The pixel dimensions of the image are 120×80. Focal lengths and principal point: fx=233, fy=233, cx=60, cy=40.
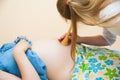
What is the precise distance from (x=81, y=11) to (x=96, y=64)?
0.25 metres

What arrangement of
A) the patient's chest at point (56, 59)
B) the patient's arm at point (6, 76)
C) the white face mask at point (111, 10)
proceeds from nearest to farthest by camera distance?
the white face mask at point (111, 10) → the patient's arm at point (6, 76) → the patient's chest at point (56, 59)

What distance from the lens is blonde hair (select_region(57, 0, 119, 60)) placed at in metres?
0.81

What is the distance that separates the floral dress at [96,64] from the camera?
958 millimetres

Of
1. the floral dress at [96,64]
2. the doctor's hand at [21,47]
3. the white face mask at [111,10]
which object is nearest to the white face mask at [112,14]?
the white face mask at [111,10]

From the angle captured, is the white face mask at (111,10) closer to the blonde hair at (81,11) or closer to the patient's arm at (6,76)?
the blonde hair at (81,11)

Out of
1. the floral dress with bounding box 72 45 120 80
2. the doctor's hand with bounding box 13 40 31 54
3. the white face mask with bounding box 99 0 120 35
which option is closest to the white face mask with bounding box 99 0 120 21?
the white face mask with bounding box 99 0 120 35

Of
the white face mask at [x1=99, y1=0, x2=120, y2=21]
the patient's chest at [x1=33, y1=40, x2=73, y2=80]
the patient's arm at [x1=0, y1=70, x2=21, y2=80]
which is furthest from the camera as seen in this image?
the patient's chest at [x1=33, y1=40, x2=73, y2=80]

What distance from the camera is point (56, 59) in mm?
1050

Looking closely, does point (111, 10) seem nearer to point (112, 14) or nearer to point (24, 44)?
point (112, 14)

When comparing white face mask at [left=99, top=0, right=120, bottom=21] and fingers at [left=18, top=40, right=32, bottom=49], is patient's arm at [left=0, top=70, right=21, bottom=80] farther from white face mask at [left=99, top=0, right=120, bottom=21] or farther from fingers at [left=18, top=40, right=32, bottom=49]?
white face mask at [left=99, top=0, right=120, bottom=21]

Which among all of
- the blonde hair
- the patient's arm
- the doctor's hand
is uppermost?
the blonde hair

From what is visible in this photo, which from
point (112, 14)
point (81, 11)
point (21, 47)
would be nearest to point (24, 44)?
point (21, 47)

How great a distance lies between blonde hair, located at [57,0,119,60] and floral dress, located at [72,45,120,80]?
2.0 inches

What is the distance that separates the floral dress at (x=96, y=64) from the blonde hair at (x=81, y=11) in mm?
50
